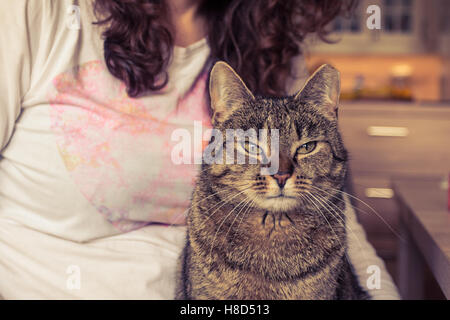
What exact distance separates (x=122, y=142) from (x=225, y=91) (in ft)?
0.78

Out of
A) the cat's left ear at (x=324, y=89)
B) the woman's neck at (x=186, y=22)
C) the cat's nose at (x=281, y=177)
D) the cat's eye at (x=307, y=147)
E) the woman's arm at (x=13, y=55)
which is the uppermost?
the woman's neck at (x=186, y=22)

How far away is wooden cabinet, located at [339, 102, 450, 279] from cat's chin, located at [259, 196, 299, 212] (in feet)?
5.95

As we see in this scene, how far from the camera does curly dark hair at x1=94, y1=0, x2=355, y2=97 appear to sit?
704 millimetres

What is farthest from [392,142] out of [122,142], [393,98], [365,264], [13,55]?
[13,55]

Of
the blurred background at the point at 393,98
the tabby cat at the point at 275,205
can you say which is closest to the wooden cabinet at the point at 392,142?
the blurred background at the point at 393,98

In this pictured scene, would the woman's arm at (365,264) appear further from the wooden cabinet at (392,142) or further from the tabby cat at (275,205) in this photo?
the wooden cabinet at (392,142)

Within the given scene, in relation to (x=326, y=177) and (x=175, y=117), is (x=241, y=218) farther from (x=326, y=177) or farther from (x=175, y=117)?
(x=175, y=117)

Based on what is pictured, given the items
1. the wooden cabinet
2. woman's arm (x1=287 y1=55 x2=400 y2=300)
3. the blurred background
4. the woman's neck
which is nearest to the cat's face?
woman's arm (x1=287 y1=55 x2=400 y2=300)

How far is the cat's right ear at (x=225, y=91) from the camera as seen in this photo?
1.73ft

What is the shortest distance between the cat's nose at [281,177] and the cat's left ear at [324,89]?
0.33ft

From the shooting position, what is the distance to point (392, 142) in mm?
2389

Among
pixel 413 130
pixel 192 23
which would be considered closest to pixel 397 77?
pixel 413 130

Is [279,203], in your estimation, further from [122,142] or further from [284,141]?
[122,142]
